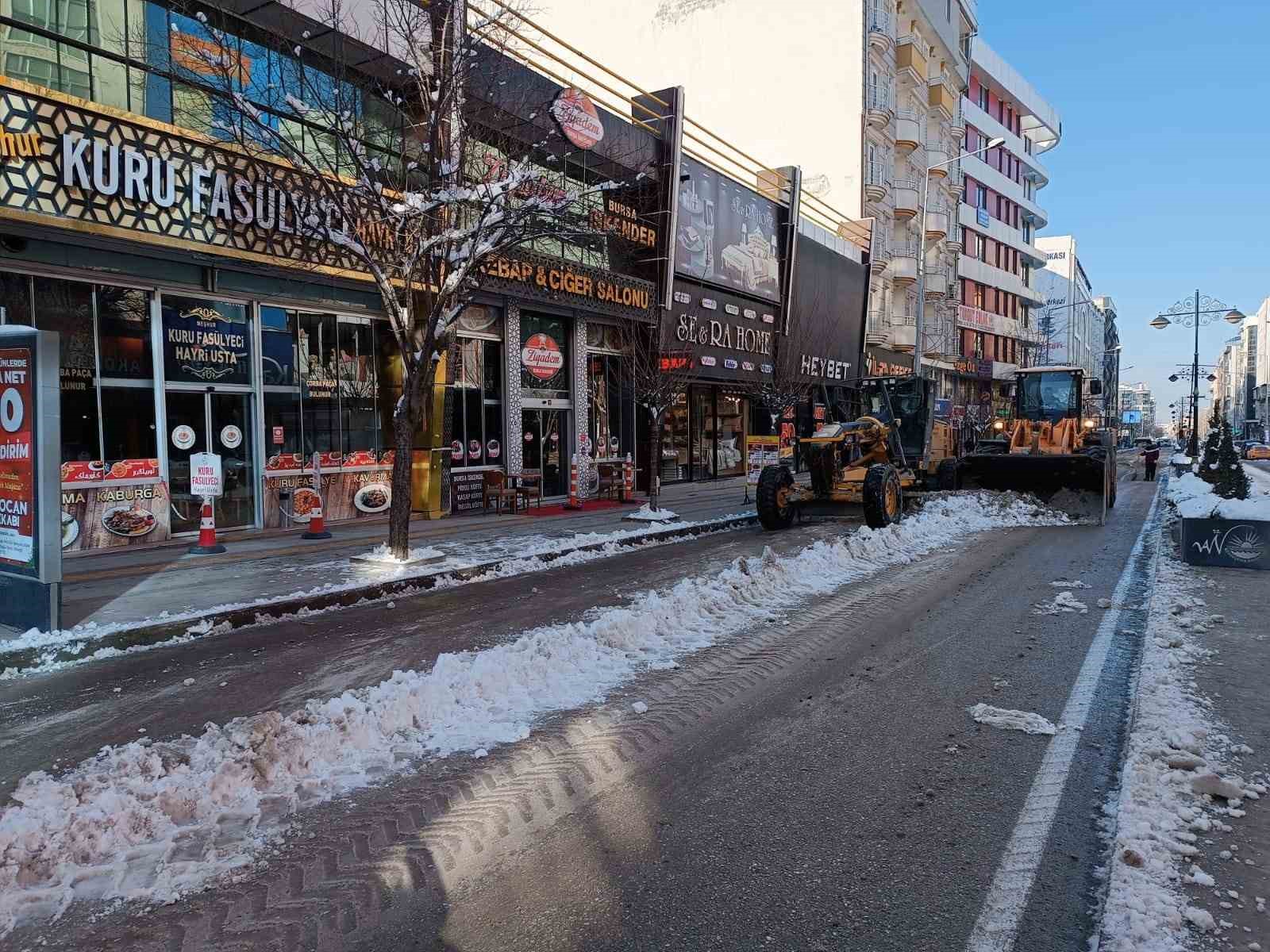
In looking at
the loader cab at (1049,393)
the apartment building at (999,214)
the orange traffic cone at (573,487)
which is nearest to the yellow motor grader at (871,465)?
the loader cab at (1049,393)

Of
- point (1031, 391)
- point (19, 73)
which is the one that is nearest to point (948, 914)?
point (19, 73)

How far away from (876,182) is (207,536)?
33926 mm

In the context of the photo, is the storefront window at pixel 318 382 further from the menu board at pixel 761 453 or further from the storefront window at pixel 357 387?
the menu board at pixel 761 453

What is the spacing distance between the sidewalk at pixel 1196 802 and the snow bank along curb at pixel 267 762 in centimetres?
317

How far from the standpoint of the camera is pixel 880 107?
3678 centimetres

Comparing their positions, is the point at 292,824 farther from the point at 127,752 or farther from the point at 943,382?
the point at 943,382

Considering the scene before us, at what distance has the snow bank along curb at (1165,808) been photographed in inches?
117

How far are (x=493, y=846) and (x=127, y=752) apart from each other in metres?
2.27

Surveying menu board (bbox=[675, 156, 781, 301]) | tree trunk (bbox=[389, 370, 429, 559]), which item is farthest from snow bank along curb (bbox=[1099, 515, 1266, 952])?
menu board (bbox=[675, 156, 781, 301])

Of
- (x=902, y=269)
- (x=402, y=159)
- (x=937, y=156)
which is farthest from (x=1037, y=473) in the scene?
(x=937, y=156)

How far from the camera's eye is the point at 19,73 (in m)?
10.6

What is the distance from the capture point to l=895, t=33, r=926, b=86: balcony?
38.9m

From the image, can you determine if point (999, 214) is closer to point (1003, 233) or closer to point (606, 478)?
point (1003, 233)

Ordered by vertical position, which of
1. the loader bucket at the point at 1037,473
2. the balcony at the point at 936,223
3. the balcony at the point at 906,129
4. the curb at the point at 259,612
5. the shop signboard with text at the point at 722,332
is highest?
the balcony at the point at 906,129
